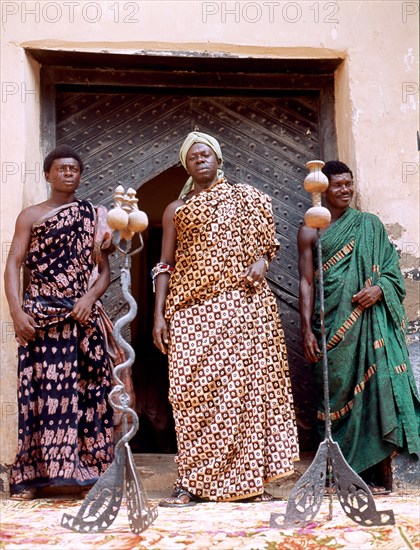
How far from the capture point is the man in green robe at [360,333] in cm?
501

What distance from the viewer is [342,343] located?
17.0 feet

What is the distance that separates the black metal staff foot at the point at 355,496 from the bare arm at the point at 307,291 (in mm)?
1584

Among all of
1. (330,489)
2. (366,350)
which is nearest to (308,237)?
(366,350)

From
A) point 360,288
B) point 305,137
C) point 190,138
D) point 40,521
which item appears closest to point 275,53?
point 305,137

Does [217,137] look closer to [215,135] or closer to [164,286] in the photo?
[215,135]

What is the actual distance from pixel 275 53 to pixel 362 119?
78 centimetres

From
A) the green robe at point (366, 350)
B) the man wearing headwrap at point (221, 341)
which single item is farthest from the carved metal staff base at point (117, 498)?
the green robe at point (366, 350)

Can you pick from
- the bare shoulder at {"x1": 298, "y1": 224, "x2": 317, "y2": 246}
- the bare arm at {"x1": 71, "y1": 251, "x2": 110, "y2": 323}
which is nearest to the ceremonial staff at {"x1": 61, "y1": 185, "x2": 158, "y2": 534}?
the bare arm at {"x1": 71, "y1": 251, "x2": 110, "y2": 323}

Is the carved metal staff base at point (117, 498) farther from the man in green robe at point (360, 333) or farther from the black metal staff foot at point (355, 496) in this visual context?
the man in green robe at point (360, 333)

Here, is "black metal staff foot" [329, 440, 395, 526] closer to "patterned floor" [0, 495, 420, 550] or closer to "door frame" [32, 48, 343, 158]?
"patterned floor" [0, 495, 420, 550]

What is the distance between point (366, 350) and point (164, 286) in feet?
4.24

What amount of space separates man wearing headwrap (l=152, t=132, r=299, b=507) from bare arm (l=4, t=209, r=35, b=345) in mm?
825

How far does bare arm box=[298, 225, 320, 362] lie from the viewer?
17.2 feet

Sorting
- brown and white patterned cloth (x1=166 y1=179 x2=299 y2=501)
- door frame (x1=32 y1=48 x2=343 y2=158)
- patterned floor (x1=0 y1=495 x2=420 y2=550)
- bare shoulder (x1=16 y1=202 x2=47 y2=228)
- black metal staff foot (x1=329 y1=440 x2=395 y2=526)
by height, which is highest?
door frame (x1=32 y1=48 x2=343 y2=158)
